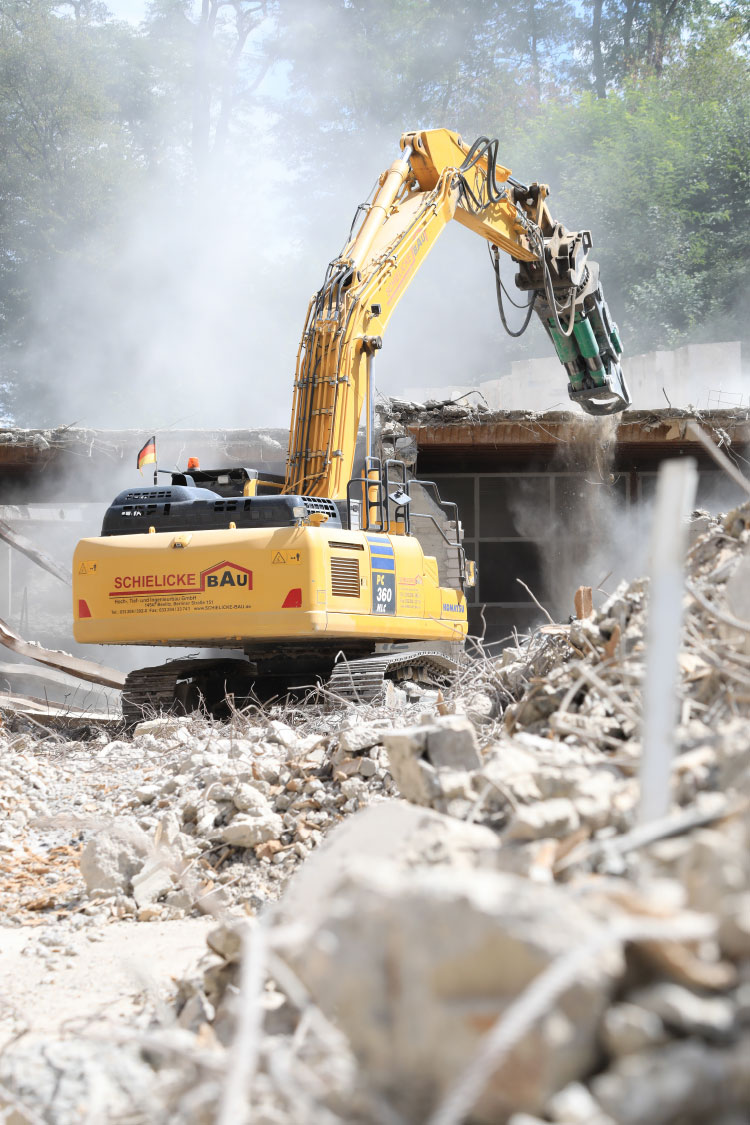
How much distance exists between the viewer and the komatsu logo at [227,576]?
8094mm

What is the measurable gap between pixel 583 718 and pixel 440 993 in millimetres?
1869

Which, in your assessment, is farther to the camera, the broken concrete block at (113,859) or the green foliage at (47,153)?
the green foliage at (47,153)

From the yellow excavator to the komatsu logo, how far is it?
0.04 ft

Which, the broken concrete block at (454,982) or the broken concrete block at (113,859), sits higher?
the broken concrete block at (454,982)

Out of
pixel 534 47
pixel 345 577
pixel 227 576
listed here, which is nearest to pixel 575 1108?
pixel 345 577

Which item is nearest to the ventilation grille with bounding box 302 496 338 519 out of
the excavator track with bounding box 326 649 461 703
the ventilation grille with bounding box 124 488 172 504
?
the excavator track with bounding box 326 649 461 703

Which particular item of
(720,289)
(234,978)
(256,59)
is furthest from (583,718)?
(256,59)

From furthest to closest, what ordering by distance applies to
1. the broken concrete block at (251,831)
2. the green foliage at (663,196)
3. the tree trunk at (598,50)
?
the tree trunk at (598,50), the green foliage at (663,196), the broken concrete block at (251,831)

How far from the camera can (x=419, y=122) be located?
42.3 m

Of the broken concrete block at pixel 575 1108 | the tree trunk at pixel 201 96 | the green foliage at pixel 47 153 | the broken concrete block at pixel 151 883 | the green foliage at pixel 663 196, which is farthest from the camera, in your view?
the tree trunk at pixel 201 96

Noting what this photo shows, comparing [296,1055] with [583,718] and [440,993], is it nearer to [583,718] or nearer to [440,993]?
[440,993]

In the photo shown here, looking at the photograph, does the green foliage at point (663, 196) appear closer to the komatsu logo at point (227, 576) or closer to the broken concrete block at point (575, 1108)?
the komatsu logo at point (227, 576)

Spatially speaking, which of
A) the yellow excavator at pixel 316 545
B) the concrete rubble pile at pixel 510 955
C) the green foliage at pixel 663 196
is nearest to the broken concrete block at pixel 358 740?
the concrete rubble pile at pixel 510 955

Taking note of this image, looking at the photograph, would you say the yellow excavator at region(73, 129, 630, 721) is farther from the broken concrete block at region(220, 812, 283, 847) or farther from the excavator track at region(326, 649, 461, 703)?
the broken concrete block at region(220, 812, 283, 847)
